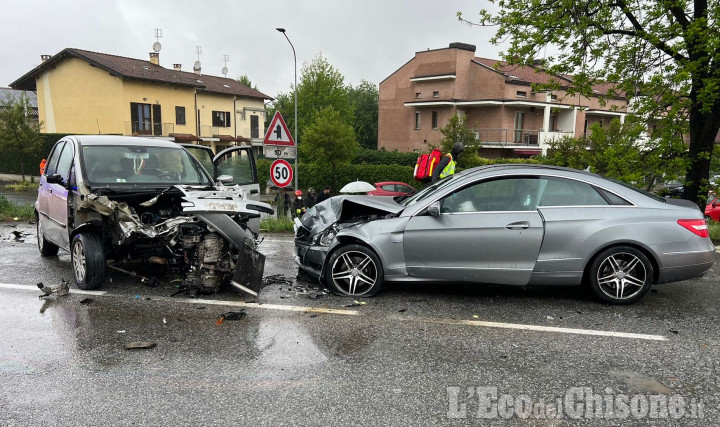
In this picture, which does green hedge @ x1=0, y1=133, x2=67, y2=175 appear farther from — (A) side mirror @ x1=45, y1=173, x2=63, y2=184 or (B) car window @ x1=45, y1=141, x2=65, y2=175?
(A) side mirror @ x1=45, y1=173, x2=63, y2=184

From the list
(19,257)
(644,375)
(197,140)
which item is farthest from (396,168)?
(644,375)

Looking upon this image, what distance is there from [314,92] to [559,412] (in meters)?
51.0

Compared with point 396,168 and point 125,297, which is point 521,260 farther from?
point 396,168

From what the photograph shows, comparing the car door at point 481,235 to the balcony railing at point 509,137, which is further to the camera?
the balcony railing at point 509,137

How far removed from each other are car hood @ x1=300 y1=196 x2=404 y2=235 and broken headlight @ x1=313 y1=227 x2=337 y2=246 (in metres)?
0.10

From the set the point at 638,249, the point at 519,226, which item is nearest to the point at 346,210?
the point at 519,226

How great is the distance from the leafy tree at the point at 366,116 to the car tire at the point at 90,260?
59572mm

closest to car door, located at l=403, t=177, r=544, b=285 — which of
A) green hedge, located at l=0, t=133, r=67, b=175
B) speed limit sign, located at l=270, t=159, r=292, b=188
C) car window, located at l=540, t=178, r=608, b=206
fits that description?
car window, located at l=540, t=178, r=608, b=206

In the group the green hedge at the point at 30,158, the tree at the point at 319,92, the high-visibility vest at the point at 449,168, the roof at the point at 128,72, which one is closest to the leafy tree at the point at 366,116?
the tree at the point at 319,92

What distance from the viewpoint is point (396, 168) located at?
1291 inches

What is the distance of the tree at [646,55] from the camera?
35.5 feet

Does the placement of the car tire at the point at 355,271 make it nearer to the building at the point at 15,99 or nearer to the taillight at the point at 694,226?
the taillight at the point at 694,226

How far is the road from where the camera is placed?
3.34m

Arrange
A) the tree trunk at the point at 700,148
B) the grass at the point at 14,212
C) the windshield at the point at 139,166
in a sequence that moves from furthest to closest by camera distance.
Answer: the grass at the point at 14,212 → the tree trunk at the point at 700,148 → the windshield at the point at 139,166
